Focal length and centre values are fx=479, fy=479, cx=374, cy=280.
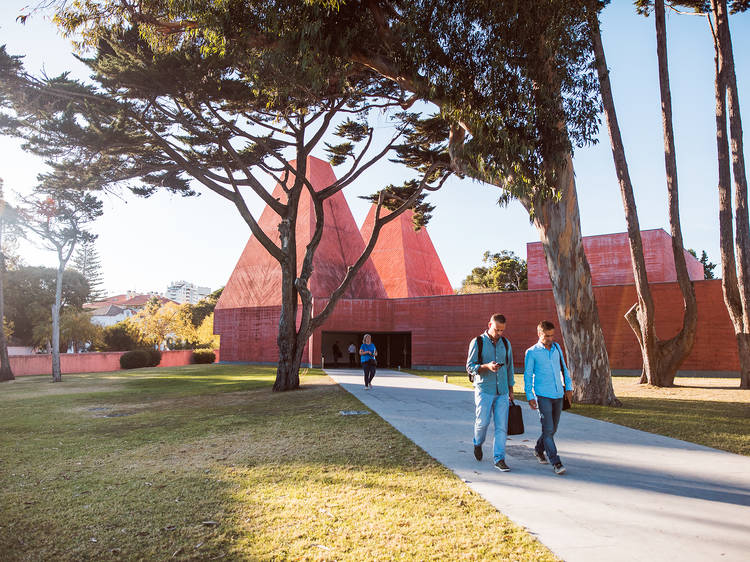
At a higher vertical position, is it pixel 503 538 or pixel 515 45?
pixel 515 45

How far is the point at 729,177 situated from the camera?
45.4 feet

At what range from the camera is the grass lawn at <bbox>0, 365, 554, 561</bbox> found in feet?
10.1

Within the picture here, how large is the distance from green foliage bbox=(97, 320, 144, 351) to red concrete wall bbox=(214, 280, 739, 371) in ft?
57.2

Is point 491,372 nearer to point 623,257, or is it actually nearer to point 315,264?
point 623,257

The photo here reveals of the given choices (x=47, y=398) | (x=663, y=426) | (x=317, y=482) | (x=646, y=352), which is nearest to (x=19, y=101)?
(x=47, y=398)

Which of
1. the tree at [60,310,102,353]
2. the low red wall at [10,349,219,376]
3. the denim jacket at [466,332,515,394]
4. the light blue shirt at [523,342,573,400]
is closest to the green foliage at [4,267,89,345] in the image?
the tree at [60,310,102,353]

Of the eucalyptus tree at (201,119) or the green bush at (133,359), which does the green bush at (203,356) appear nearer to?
the green bush at (133,359)

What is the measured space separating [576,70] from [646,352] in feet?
32.1

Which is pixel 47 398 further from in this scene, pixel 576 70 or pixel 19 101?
pixel 576 70

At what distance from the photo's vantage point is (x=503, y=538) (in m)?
3.04

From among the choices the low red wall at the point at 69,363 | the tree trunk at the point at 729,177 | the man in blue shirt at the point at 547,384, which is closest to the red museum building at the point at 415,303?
the tree trunk at the point at 729,177

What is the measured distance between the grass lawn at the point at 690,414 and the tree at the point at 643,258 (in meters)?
1.77

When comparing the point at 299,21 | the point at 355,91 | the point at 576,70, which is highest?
the point at 355,91

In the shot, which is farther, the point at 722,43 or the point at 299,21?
the point at 722,43
